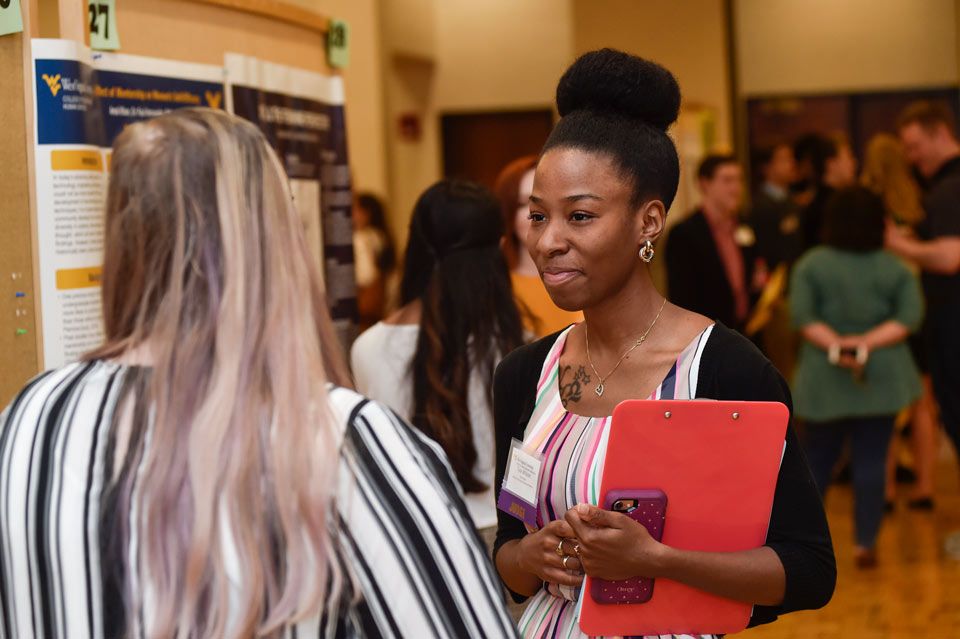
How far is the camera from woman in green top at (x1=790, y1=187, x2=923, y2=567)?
5.71 metres

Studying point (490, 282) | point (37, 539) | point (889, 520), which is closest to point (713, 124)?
Result: point (889, 520)

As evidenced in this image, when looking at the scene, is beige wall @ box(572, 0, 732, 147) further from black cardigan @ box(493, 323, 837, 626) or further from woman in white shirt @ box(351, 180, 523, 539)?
black cardigan @ box(493, 323, 837, 626)

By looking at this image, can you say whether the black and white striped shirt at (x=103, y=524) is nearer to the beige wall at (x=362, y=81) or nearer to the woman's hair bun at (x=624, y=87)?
the woman's hair bun at (x=624, y=87)

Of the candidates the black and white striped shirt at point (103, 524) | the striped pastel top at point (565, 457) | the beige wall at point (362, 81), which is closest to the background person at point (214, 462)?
the black and white striped shirt at point (103, 524)

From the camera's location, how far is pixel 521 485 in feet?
6.29

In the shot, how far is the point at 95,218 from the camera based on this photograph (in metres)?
→ 2.56

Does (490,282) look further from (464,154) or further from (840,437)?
(464,154)

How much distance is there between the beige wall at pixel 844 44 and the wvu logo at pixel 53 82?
446 inches

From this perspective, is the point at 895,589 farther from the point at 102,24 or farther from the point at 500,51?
the point at 500,51

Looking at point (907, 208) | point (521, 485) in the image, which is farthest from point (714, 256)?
point (521, 485)

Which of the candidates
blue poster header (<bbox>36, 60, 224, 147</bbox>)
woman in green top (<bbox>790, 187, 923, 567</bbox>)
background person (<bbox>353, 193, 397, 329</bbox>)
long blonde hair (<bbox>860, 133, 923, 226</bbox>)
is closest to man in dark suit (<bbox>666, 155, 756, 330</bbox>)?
woman in green top (<bbox>790, 187, 923, 567</bbox>)

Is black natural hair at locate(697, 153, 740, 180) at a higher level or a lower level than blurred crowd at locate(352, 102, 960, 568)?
higher

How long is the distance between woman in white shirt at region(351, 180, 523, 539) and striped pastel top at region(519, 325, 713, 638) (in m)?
0.95

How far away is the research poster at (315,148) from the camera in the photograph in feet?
10.5
